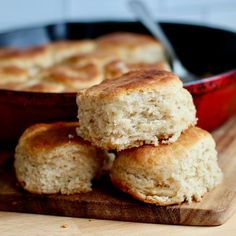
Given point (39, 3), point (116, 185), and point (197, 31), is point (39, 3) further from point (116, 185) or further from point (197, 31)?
point (116, 185)

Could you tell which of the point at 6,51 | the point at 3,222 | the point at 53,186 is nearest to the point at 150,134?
the point at 53,186

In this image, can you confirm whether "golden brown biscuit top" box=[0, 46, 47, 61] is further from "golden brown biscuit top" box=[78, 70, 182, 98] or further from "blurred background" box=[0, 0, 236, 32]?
"golden brown biscuit top" box=[78, 70, 182, 98]

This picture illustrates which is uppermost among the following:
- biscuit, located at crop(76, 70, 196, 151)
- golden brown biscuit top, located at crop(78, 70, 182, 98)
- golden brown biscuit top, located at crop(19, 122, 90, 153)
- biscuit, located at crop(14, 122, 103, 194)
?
golden brown biscuit top, located at crop(78, 70, 182, 98)

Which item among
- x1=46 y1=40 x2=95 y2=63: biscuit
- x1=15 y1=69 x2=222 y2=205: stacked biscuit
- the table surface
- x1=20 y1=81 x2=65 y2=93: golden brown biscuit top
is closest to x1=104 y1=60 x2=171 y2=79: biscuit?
x1=20 y1=81 x2=65 y2=93: golden brown biscuit top

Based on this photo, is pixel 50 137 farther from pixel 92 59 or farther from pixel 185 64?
pixel 185 64

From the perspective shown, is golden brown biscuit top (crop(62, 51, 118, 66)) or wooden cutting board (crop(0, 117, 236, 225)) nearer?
wooden cutting board (crop(0, 117, 236, 225))

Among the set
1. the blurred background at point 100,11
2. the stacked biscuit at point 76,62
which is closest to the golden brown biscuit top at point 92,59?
the stacked biscuit at point 76,62

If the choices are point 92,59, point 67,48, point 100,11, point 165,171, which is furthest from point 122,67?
point 100,11
